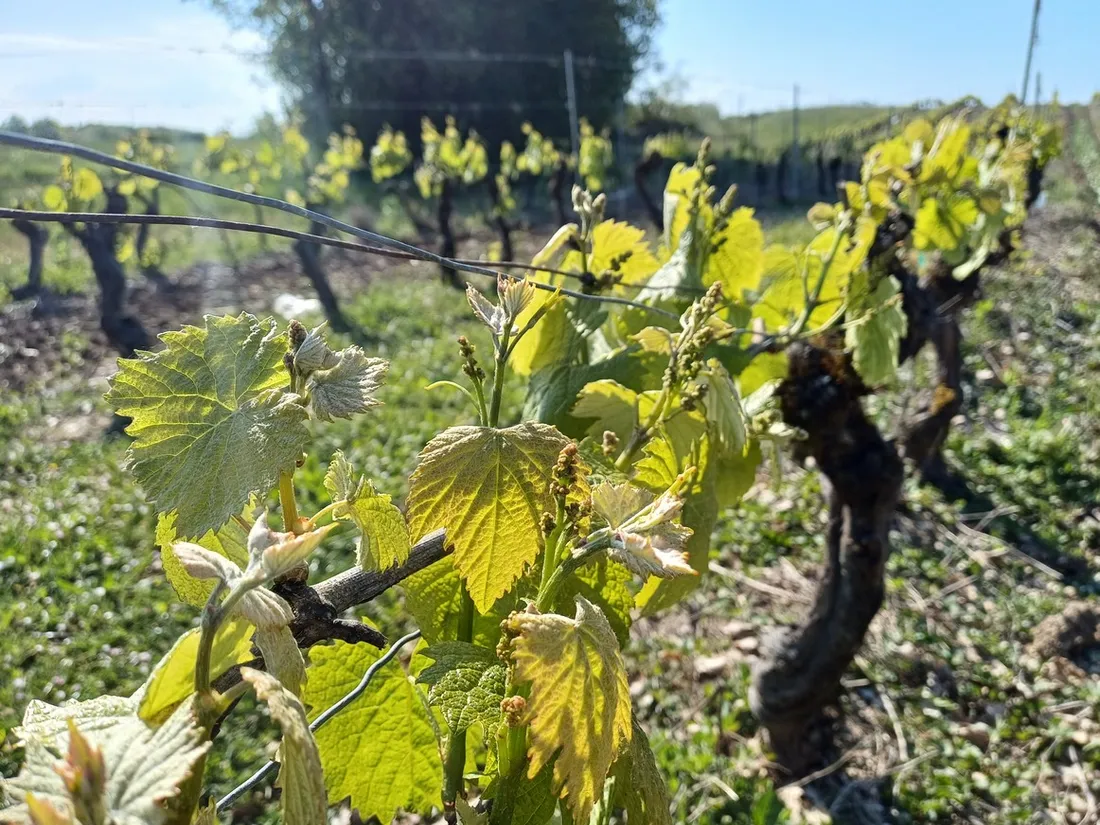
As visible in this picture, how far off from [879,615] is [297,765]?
3.55 m

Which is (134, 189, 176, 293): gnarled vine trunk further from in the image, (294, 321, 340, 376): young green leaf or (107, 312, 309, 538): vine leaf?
(294, 321, 340, 376): young green leaf

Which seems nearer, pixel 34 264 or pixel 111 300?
pixel 111 300

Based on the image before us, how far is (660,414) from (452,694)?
0.52m

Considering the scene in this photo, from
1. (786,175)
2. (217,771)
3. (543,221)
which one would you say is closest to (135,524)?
(217,771)

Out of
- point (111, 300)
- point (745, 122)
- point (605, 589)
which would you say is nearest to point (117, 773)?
point (605, 589)

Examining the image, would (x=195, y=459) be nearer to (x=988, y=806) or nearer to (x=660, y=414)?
(x=660, y=414)

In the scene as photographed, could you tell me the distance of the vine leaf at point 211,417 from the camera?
27.0 inches

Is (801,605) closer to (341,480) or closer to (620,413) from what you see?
(620,413)

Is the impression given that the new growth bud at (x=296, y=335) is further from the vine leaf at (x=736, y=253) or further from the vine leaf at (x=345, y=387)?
the vine leaf at (x=736, y=253)

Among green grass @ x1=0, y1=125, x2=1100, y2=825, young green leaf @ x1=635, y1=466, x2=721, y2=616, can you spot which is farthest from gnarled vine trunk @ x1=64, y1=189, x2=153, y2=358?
young green leaf @ x1=635, y1=466, x2=721, y2=616

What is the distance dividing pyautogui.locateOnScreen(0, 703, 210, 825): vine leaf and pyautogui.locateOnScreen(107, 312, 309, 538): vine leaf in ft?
0.66

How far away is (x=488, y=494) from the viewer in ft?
2.58

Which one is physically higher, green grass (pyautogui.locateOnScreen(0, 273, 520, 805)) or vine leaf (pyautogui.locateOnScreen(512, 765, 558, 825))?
vine leaf (pyautogui.locateOnScreen(512, 765, 558, 825))

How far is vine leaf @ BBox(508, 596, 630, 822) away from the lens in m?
0.68
